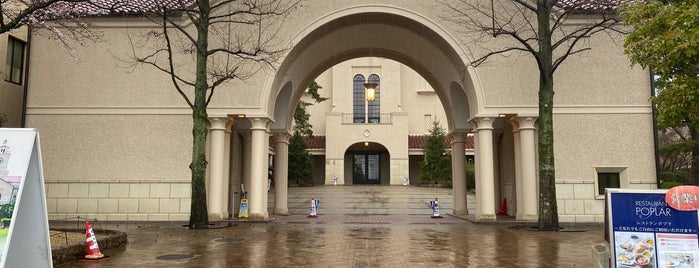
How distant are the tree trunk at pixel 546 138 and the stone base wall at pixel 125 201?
1143 centimetres

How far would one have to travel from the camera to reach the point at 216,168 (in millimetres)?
17500

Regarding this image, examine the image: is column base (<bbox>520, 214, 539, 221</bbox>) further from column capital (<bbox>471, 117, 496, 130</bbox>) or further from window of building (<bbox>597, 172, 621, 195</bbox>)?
column capital (<bbox>471, 117, 496, 130</bbox>)

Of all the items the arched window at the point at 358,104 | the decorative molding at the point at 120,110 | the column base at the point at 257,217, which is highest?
the arched window at the point at 358,104

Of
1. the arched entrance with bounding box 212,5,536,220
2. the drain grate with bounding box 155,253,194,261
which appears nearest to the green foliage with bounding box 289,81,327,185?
the arched entrance with bounding box 212,5,536,220

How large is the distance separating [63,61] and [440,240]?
14.5 meters

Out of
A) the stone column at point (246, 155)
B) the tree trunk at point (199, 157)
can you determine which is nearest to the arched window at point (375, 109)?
the stone column at point (246, 155)

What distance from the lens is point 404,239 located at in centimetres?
1282

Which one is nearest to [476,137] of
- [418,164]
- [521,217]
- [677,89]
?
[521,217]

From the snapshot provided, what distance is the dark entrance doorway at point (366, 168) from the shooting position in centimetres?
4706

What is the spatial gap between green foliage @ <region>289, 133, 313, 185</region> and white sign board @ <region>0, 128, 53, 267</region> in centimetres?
3530

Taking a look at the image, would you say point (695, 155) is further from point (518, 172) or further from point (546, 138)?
point (546, 138)

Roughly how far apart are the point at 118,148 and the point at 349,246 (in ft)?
33.9

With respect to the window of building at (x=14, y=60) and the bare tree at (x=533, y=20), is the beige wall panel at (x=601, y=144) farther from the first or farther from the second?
the window of building at (x=14, y=60)

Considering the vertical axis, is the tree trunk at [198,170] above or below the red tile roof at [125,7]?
below
